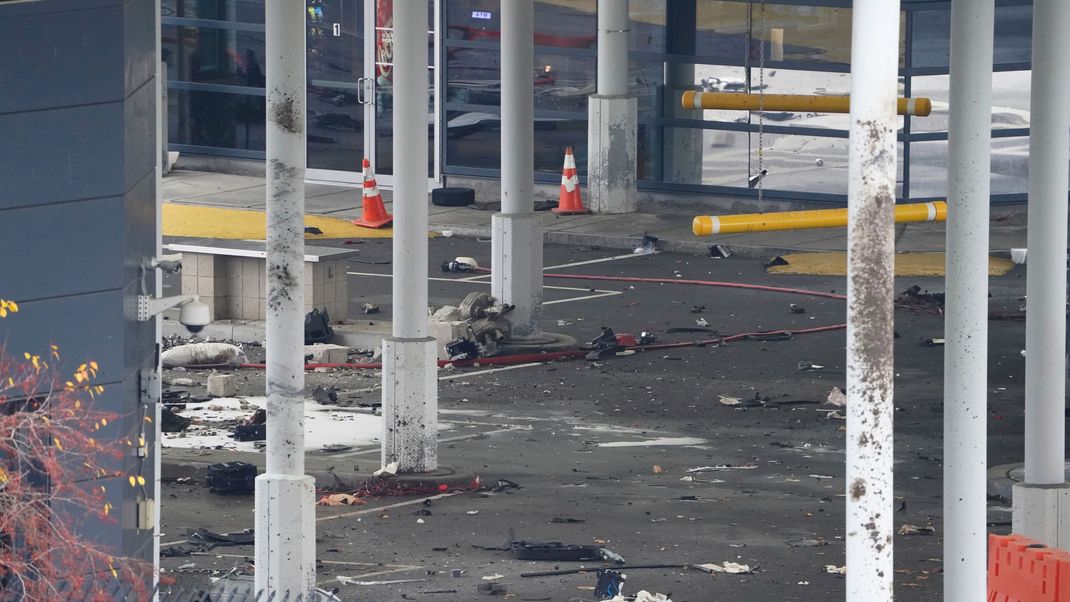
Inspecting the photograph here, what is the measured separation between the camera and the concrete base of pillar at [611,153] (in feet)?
88.6

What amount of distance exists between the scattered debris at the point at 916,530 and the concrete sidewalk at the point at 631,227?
37.1 feet

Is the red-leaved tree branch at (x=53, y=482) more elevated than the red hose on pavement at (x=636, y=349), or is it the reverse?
the red-leaved tree branch at (x=53, y=482)

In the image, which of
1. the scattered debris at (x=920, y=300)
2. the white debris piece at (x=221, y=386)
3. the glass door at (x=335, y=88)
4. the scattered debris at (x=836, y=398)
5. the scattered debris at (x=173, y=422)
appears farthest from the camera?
the glass door at (x=335, y=88)

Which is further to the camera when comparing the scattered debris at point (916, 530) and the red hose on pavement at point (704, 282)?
the red hose on pavement at point (704, 282)

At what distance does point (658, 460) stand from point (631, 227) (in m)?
11.1

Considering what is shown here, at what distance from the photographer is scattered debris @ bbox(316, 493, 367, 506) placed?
14414 millimetres

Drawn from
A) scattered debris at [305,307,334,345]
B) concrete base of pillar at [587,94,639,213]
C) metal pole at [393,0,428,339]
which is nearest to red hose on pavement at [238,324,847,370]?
scattered debris at [305,307,334,345]

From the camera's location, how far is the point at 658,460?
51.5 ft

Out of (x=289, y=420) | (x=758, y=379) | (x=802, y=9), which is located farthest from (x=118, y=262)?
(x=802, y=9)

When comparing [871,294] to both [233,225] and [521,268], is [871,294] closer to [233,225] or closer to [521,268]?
[521,268]

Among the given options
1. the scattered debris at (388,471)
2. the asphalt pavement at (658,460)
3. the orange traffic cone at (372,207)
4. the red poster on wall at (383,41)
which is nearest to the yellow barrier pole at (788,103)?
the asphalt pavement at (658,460)

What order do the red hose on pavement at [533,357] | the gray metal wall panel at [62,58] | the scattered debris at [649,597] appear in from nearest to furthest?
the gray metal wall panel at [62,58] → the scattered debris at [649,597] → the red hose on pavement at [533,357]

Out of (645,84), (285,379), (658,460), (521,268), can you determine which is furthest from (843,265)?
(285,379)

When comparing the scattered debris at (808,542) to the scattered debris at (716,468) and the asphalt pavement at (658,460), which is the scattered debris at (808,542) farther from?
the scattered debris at (716,468)
